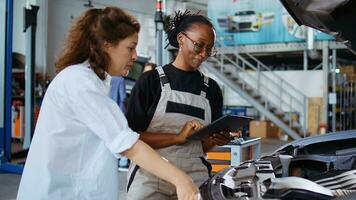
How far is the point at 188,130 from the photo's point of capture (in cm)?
168

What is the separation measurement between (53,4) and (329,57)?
7177mm

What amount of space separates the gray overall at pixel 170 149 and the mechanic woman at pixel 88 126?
41 cm

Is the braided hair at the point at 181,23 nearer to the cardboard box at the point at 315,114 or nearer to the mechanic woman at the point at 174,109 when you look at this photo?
the mechanic woman at the point at 174,109

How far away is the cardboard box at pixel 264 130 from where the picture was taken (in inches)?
439

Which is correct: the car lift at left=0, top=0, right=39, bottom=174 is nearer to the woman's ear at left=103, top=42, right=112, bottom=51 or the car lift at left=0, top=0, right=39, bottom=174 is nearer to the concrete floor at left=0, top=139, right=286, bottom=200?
the concrete floor at left=0, top=139, right=286, bottom=200

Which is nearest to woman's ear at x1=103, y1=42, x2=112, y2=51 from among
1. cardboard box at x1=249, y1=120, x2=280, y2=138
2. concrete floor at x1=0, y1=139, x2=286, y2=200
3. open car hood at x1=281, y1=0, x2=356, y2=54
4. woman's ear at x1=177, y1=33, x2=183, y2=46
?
woman's ear at x1=177, y1=33, x2=183, y2=46

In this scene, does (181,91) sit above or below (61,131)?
above

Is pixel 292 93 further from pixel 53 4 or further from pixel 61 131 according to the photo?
pixel 61 131

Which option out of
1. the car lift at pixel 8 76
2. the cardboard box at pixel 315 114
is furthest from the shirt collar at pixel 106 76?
the cardboard box at pixel 315 114

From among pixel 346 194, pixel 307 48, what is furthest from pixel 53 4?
pixel 346 194

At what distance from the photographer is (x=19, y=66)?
9750 millimetres

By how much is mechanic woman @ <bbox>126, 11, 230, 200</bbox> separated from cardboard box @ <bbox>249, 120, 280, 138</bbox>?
31.3 feet

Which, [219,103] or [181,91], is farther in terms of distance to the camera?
[219,103]

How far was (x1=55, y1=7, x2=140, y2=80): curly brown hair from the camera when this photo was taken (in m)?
1.28
